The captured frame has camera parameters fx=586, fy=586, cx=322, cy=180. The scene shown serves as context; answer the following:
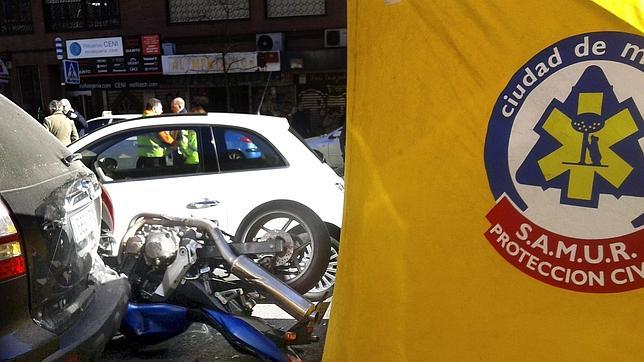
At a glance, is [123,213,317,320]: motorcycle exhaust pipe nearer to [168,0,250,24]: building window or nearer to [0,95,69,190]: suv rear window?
[0,95,69,190]: suv rear window

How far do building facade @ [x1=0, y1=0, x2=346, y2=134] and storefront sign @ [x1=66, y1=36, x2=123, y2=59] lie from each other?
3 cm

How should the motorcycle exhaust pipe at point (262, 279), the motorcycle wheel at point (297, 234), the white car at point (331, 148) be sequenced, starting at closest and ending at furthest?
the motorcycle exhaust pipe at point (262, 279), the motorcycle wheel at point (297, 234), the white car at point (331, 148)

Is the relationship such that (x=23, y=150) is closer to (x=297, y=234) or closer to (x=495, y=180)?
(x=495, y=180)

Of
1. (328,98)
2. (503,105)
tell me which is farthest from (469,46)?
(328,98)

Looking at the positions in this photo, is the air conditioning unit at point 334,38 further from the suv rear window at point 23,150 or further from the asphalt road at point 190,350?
the suv rear window at point 23,150

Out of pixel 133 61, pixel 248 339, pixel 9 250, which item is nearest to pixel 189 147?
pixel 248 339

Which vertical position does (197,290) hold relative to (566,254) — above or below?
below

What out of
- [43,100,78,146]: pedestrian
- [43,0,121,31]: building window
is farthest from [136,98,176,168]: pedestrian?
[43,0,121,31]: building window

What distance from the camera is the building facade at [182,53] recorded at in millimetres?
18797

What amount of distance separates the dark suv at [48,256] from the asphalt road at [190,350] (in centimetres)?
99

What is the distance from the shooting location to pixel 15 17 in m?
22.4

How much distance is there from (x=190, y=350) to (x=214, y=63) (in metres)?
16.0

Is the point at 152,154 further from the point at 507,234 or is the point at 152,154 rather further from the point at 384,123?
the point at 507,234

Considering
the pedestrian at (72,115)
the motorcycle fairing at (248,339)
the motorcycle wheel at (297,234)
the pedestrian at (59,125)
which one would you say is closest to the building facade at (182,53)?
the pedestrian at (72,115)
